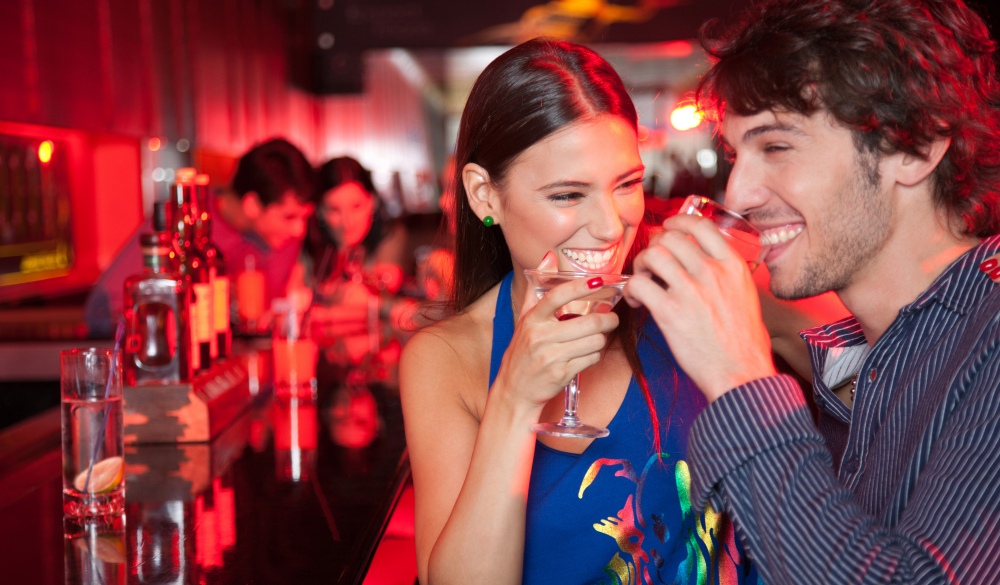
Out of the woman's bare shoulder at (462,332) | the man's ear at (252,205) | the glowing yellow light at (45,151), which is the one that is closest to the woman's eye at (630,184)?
the woman's bare shoulder at (462,332)

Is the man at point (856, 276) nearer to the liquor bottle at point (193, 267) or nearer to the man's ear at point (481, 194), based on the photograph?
the man's ear at point (481, 194)

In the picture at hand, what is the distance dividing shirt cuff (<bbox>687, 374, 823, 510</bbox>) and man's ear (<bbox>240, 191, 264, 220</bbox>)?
10.9 ft

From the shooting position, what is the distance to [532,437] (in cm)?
136

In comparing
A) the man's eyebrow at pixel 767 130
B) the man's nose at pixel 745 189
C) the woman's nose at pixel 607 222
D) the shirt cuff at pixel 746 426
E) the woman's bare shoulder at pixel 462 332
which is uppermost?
the man's eyebrow at pixel 767 130

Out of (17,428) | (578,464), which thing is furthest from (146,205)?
(578,464)

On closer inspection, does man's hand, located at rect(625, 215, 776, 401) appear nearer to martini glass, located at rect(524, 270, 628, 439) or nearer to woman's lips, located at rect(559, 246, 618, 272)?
martini glass, located at rect(524, 270, 628, 439)

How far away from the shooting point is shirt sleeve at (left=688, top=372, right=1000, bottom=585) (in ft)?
3.18

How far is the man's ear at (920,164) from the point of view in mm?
1311

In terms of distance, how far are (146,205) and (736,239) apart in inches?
186

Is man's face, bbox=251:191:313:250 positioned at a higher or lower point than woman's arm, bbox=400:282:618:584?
higher

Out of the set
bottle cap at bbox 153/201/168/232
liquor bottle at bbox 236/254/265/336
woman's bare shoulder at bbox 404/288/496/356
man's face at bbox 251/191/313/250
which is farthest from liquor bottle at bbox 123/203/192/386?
man's face at bbox 251/191/313/250

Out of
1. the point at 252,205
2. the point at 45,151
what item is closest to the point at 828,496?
the point at 252,205

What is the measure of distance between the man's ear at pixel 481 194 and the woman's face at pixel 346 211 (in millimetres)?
2652

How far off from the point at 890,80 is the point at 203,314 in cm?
147
